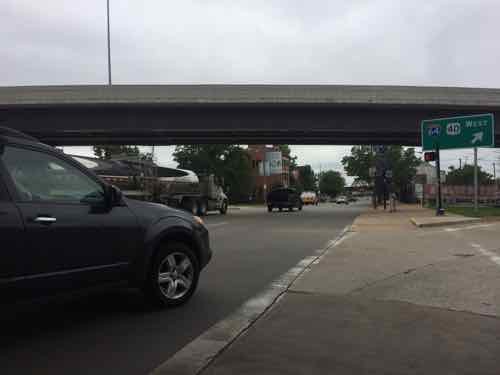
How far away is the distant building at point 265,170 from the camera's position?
88.7m

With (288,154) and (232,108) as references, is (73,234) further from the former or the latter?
(288,154)

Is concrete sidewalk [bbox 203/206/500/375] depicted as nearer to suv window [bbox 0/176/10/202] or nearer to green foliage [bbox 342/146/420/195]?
suv window [bbox 0/176/10/202]

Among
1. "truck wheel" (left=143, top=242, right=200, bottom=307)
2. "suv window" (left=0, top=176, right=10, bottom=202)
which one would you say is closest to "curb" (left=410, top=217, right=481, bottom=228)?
"truck wheel" (left=143, top=242, right=200, bottom=307)

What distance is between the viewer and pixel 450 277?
7.36m

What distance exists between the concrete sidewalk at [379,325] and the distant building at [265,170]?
248ft

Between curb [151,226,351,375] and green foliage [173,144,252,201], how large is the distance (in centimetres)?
6569

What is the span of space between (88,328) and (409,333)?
3.07 meters

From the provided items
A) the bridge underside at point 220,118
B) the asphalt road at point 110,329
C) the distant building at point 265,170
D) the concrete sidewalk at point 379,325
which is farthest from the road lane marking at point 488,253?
the distant building at point 265,170

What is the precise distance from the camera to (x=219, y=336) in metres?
4.49

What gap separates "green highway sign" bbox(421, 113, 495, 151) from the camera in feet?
75.2

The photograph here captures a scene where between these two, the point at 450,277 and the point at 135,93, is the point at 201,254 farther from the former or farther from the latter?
the point at 135,93

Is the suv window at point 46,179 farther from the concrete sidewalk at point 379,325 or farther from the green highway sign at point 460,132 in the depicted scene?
the green highway sign at point 460,132

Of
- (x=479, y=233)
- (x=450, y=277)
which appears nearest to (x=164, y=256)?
(x=450, y=277)

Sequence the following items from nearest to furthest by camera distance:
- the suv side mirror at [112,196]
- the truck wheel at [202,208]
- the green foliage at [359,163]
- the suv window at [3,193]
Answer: the suv window at [3,193] → the suv side mirror at [112,196] → the truck wheel at [202,208] → the green foliage at [359,163]
